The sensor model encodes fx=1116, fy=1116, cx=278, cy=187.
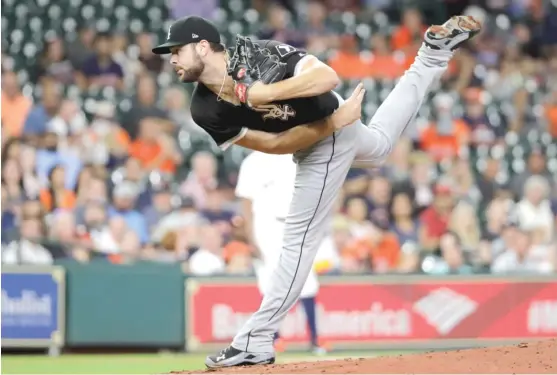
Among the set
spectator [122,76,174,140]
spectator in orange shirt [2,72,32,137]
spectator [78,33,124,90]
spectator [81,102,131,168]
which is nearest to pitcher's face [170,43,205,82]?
spectator [81,102,131,168]

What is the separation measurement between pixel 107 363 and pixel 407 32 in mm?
7882

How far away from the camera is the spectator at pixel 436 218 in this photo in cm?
1178

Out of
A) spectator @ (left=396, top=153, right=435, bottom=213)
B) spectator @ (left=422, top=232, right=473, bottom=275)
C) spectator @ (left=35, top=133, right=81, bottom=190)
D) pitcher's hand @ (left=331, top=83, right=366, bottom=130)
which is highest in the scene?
pitcher's hand @ (left=331, top=83, right=366, bottom=130)

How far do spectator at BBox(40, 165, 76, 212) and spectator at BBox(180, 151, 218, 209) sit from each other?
1320 mm

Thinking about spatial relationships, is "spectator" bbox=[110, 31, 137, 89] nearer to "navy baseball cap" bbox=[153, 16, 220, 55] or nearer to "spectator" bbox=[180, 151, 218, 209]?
"spectator" bbox=[180, 151, 218, 209]

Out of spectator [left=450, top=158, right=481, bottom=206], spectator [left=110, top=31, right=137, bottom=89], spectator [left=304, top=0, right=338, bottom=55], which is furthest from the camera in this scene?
spectator [left=304, top=0, right=338, bottom=55]

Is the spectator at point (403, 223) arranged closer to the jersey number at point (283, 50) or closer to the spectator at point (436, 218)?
the spectator at point (436, 218)

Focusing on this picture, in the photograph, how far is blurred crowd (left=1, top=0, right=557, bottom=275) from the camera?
11.1 m

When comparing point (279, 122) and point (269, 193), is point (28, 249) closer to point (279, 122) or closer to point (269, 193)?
point (269, 193)

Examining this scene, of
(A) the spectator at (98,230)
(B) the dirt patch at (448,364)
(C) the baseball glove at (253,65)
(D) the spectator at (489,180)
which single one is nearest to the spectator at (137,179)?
(A) the spectator at (98,230)

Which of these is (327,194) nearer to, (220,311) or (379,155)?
(379,155)

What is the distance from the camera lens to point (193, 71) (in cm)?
604

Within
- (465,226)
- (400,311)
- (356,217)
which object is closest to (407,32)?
(465,226)

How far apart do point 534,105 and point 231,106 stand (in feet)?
31.1
